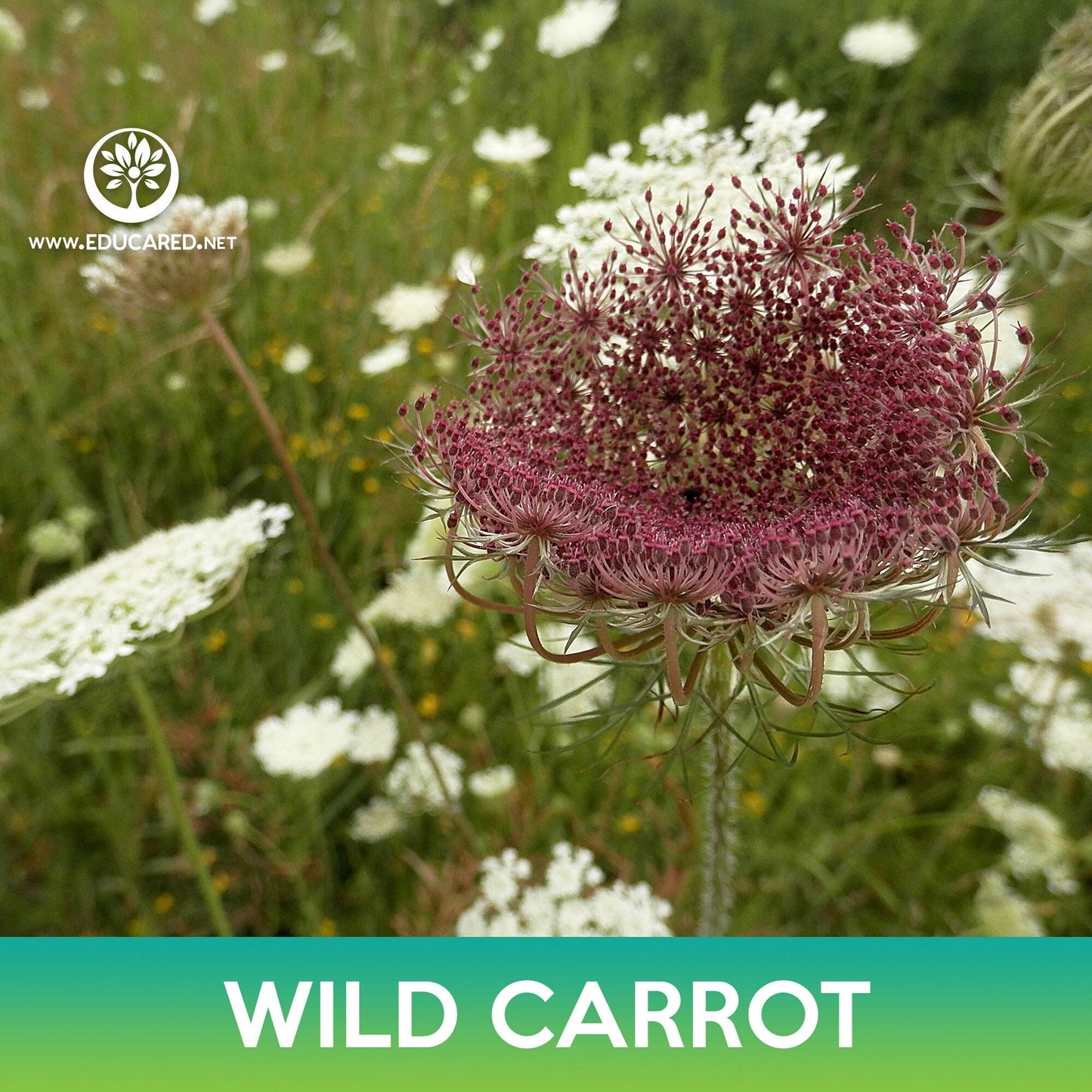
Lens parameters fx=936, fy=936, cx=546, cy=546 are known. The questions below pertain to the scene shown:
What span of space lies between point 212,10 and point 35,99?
2.84ft

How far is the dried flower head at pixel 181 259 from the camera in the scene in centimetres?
147

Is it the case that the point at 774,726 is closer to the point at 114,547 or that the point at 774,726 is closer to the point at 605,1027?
the point at 605,1027

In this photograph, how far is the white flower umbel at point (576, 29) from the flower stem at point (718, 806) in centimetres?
246

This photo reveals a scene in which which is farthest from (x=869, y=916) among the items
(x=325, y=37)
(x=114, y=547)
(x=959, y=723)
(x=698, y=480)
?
(x=325, y=37)

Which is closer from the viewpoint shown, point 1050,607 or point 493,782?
point 1050,607

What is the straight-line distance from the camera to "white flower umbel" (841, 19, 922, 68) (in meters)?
2.98

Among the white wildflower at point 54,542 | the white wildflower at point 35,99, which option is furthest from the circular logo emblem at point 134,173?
the white wildflower at point 35,99

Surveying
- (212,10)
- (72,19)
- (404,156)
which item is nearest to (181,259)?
(404,156)

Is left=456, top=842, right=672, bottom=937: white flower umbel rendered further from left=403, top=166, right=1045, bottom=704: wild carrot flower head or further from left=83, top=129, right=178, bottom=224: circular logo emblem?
left=83, top=129, right=178, bottom=224: circular logo emblem

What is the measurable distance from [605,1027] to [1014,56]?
3982 millimetres

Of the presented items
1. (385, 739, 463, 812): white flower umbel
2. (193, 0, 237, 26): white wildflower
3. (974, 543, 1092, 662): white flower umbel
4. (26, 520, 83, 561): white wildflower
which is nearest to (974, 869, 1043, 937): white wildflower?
(974, 543, 1092, 662): white flower umbel

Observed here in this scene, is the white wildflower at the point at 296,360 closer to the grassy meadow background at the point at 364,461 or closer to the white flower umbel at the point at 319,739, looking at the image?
the grassy meadow background at the point at 364,461

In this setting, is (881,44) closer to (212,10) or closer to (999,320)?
(999,320)

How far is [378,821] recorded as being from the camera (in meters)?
1.87
